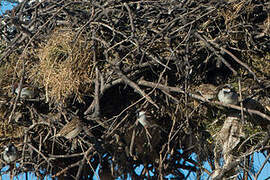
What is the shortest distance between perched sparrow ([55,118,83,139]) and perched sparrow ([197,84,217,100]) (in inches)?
18.1

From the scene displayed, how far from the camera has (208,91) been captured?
2.27 m

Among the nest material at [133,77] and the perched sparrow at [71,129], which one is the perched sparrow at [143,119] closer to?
the nest material at [133,77]

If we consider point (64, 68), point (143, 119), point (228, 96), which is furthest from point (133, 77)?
point (228, 96)

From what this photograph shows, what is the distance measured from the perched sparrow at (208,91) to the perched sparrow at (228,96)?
89mm

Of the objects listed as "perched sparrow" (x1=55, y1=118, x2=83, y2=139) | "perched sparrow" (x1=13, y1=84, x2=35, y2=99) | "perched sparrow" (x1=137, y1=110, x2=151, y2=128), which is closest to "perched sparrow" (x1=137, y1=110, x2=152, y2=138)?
"perched sparrow" (x1=137, y1=110, x2=151, y2=128)

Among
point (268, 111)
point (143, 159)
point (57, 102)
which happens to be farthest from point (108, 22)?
point (268, 111)

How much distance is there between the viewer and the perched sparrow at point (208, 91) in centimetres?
223

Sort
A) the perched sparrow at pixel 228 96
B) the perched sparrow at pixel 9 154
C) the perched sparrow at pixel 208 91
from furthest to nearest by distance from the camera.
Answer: the perched sparrow at pixel 9 154, the perched sparrow at pixel 208 91, the perched sparrow at pixel 228 96

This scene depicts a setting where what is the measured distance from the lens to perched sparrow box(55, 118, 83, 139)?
7.42 ft

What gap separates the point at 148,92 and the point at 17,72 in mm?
573

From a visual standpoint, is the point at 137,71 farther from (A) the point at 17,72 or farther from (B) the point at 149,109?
(A) the point at 17,72

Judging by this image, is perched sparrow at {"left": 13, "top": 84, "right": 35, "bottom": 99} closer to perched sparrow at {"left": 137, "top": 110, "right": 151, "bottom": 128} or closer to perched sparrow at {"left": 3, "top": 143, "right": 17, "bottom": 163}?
perched sparrow at {"left": 3, "top": 143, "right": 17, "bottom": 163}

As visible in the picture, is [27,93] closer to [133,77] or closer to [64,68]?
[64,68]

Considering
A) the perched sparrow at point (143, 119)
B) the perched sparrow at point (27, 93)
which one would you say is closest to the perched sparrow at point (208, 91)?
the perched sparrow at point (143, 119)
